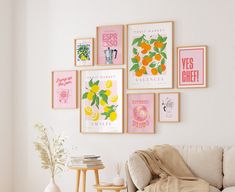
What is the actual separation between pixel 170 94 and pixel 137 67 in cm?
50

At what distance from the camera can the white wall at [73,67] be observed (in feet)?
17.9

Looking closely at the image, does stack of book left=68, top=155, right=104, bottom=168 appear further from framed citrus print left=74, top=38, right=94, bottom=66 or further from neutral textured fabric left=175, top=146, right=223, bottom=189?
framed citrus print left=74, top=38, right=94, bottom=66

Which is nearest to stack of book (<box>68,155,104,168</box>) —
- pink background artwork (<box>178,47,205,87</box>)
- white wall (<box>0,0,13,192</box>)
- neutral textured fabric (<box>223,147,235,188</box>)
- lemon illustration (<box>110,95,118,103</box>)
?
lemon illustration (<box>110,95,118,103</box>)

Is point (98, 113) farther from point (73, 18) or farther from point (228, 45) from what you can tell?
point (228, 45)

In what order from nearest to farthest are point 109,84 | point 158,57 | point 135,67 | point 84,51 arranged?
point 158,57, point 135,67, point 109,84, point 84,51

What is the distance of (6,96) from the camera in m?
6.26

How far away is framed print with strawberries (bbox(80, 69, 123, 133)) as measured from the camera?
230 inches

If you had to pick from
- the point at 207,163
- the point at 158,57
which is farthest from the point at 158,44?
the point at 207,163

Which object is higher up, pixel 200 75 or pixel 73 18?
pixel 73 18

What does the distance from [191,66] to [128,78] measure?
2.42 ft

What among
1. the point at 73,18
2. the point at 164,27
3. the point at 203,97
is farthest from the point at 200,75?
the point at 73,18

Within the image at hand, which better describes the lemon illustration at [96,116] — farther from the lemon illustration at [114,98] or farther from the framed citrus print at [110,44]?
the framed citrus print at [110,44]

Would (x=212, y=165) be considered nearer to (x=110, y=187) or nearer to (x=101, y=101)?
(x=110, y=187)

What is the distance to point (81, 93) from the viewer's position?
6.02 metres
